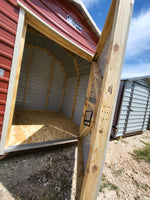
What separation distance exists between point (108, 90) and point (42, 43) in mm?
5496

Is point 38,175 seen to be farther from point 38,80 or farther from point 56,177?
point 38,80

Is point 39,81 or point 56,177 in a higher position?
point 39,81

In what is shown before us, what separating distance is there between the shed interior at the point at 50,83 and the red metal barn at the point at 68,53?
0.18ft

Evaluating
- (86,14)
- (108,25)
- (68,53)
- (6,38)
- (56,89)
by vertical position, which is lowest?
(56,89)

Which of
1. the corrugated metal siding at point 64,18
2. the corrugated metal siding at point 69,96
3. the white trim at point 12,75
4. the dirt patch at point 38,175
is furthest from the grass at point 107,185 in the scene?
the corrugated metal siding at point 69,96

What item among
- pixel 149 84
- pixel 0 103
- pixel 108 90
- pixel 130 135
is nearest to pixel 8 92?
pixel 0 103

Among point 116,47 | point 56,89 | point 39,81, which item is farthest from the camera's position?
point 56,89

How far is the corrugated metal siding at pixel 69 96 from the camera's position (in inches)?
218

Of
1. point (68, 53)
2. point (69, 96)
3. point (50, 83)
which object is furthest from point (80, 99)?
point (50, 83)

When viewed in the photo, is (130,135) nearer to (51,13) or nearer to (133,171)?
(133,171)

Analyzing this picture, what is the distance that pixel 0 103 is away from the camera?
1767 millimetres

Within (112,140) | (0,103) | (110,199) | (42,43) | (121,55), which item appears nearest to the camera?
(121,55)

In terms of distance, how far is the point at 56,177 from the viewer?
6.08ft

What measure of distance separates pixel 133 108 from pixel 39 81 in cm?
583
